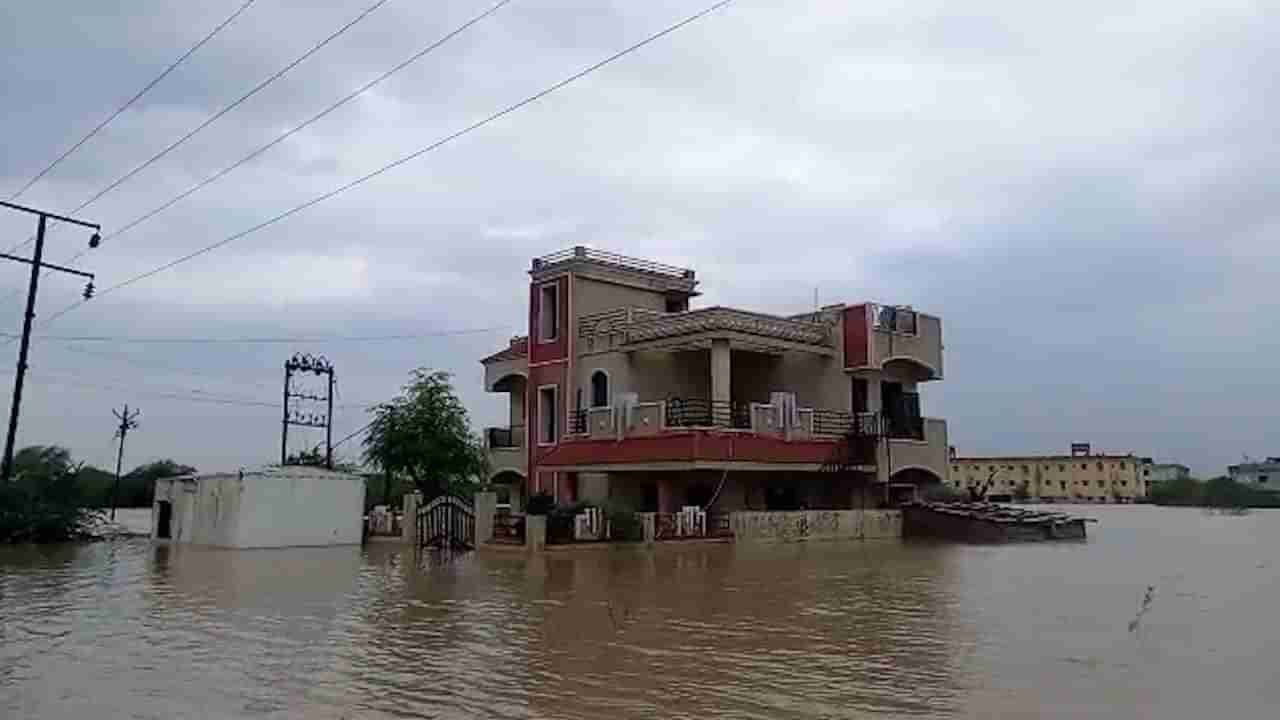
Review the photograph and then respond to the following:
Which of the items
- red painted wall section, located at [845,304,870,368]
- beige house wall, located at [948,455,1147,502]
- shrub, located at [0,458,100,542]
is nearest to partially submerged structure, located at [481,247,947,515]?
red painted wall section, located at [845,304,870,368]

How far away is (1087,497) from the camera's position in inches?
4409

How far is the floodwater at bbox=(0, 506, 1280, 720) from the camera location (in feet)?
28.4

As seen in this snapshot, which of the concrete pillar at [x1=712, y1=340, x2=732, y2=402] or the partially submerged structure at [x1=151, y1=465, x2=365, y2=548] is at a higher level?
the concrete pillar at [x1=712, y1=340, x2=732, y2=402]

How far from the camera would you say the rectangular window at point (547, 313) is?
36.3 meters

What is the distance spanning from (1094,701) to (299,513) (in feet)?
79.0

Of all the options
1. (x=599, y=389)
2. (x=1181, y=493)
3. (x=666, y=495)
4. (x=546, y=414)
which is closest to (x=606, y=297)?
(x=599, y=389)

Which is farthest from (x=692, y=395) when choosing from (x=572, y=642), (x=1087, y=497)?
(x=1087, y=497)

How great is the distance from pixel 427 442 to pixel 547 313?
23.6 feet

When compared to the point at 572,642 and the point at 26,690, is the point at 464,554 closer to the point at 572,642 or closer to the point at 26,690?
the point at 572,642

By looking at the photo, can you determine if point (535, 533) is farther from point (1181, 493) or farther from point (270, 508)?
point (1181, 493)

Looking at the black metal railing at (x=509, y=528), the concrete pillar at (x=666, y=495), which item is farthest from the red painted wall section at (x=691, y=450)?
the black metal railing at (x=509, y=528)

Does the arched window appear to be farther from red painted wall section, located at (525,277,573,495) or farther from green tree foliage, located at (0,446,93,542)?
green tree foliage, located at (0,446,93,542)

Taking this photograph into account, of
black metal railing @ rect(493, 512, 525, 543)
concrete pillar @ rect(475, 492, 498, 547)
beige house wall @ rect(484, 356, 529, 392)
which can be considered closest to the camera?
black metal railing @ rect(493, 512, 525, 543)

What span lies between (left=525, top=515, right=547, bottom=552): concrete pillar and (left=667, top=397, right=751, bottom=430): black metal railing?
5.74 meters
